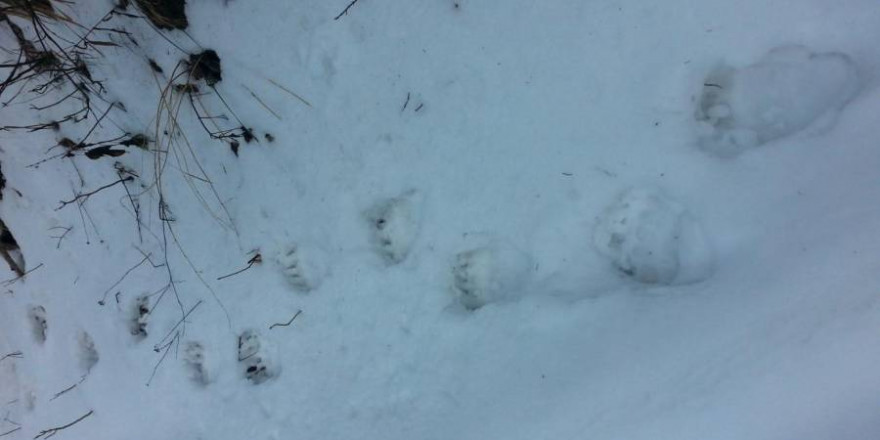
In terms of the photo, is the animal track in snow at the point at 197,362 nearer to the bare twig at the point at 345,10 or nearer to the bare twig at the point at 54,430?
the bare twig at the point at 54,430

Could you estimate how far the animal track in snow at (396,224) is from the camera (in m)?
1.63

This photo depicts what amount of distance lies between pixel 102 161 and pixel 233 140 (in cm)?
48

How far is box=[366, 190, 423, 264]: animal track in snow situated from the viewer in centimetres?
163

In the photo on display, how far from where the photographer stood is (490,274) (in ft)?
5.29

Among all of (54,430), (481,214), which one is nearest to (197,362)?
(54,430)

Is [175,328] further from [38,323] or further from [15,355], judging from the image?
[15,355]

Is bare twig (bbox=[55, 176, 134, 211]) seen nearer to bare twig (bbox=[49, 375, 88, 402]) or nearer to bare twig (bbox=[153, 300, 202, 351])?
bare twig (bbox=[153, 300, 202, 351])

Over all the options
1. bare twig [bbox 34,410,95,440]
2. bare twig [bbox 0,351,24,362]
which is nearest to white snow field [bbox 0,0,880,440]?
bare twig [bbox 34,410,95,440]

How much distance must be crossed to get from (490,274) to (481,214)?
192mm

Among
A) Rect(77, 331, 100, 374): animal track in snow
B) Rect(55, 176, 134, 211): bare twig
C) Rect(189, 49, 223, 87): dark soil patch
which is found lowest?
Rect(77, 331, 100, 374): animal track in snow

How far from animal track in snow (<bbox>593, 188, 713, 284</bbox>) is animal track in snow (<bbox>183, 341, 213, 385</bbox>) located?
1.36 m

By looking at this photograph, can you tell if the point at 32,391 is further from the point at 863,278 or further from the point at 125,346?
the point at 863,278

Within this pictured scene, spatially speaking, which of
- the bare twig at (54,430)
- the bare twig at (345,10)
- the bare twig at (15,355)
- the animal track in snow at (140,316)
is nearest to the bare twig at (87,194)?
the animal track in snow at (140,316)

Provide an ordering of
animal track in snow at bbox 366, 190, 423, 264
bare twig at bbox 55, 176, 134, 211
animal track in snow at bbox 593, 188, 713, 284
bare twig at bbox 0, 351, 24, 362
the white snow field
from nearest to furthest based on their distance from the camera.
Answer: the white snow field, animal track in snow at bbox 593, 188, 713, 284, animal track in snow at bbox 366, 190, 423, 264, bare twig at bbox 55, 176, 134, 211, bare twig at bbox 0, 351, 24, 362
